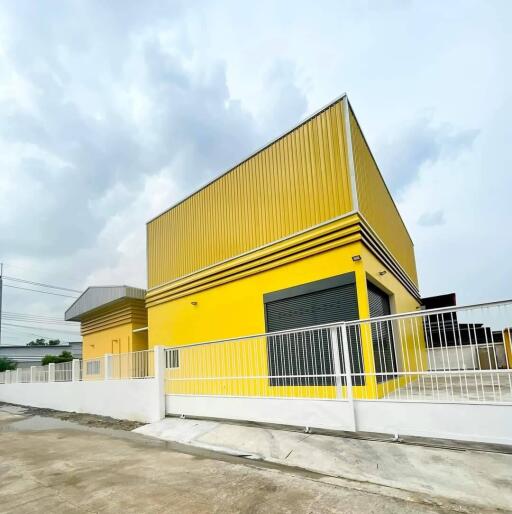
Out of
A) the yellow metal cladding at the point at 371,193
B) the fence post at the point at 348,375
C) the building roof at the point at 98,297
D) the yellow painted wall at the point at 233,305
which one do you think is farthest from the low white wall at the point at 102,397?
the yellow metal cladding at the point at 371,193

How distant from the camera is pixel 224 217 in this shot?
11.8 meters

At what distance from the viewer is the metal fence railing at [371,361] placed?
17.4 feet

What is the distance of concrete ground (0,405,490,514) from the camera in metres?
4.01

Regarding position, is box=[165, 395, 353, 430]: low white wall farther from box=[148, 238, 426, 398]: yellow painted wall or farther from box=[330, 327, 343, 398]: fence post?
box=[148, 238, 426, 398]: yellow painted wall

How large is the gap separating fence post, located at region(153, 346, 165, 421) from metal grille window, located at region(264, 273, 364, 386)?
273cm

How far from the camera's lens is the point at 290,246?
956cm

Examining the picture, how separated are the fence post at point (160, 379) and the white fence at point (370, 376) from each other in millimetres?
162

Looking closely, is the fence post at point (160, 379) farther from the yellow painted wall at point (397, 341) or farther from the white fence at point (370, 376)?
the yellow painted wall at point (397, 341)

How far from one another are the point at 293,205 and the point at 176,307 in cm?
576

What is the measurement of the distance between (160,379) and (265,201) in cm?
527

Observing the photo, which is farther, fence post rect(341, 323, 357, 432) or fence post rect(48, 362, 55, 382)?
fence post rect(48, 362, 55, 382)

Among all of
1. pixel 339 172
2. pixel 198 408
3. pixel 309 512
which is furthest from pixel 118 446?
pixel 339 172

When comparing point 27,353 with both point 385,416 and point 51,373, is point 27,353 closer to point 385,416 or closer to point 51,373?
point 51,373

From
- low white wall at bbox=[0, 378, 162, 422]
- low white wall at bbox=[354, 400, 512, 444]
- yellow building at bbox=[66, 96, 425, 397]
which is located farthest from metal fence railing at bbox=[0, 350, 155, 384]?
low white wall at bbox=[354, 400, 512, 444]
